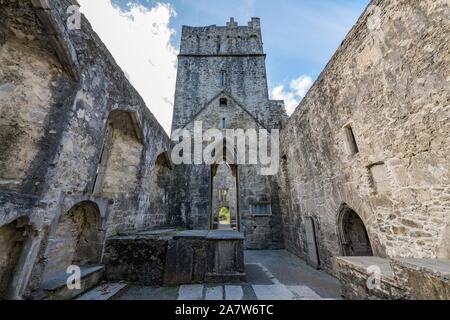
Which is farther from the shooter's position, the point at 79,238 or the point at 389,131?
the point at 79,238

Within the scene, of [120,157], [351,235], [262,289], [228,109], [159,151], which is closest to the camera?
[262,289]

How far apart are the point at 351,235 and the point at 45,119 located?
6530 millimetres

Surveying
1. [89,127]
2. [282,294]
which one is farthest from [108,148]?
[282,294]

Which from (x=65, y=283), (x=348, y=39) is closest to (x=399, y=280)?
(x=65, y=283)

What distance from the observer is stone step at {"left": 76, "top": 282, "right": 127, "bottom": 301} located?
2.90m

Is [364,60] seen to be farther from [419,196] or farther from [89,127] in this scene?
[89,127]

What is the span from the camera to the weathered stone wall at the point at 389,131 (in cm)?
245

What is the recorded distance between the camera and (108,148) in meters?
4.69

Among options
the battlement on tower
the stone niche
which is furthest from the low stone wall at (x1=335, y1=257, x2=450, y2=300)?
the battlement on tower

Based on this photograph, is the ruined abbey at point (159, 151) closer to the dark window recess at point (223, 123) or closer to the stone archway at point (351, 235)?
the stone archway at point (351, 235)

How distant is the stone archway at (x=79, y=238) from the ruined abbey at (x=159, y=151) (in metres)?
0.02

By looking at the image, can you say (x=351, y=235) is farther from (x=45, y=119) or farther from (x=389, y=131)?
(x=45, y=119)

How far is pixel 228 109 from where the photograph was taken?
968 cm

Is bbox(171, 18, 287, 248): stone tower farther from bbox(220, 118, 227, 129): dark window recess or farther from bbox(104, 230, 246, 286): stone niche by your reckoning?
bbox(104, 230, 246, 286): stone niche
